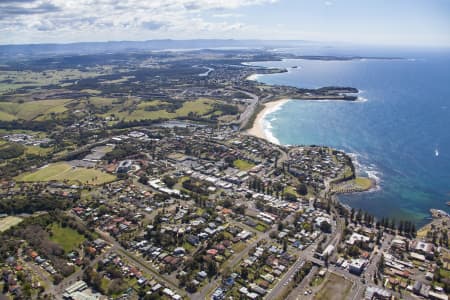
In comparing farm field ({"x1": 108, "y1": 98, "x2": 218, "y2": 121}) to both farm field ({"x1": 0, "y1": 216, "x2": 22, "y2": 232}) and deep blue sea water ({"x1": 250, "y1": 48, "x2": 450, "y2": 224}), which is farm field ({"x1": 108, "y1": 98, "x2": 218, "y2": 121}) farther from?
farm field ({"x1": 0, "y1": 216, "x2": 22, "y2": 232})

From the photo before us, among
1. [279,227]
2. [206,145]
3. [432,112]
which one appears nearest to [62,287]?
[279,227]

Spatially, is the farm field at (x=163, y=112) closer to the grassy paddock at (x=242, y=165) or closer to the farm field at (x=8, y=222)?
the grassy paddock at (x=242, y=165)

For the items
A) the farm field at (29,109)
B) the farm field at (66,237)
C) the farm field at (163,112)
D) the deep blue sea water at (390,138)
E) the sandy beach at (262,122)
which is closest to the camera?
the farm field at (66,237)

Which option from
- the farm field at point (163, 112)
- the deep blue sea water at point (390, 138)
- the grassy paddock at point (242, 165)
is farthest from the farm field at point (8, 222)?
the farm field at point (163, 112)

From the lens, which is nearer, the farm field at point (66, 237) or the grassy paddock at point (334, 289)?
the grassy paddock at point (334, 289)

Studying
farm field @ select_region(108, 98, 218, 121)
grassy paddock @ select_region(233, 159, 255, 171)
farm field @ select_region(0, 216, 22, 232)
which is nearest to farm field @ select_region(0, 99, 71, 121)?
farm field @ select_region(108, 98, 218, 121)

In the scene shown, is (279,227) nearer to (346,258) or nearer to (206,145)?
(346,258)
